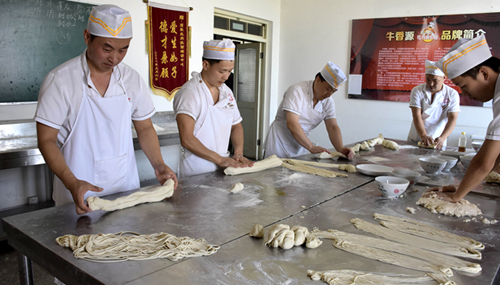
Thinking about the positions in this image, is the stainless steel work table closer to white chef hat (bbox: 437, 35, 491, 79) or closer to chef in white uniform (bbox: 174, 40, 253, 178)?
white chef hat (bbox: 437, 35, 491, 79)

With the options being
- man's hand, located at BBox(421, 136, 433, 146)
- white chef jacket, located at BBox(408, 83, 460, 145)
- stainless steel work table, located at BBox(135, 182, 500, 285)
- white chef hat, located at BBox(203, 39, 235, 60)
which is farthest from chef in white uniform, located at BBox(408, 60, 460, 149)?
stainless steel work table, located at BBox(135, 182, 500, 285)

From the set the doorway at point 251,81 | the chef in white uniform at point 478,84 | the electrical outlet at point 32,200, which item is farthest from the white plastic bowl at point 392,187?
the doorway at point 251,81

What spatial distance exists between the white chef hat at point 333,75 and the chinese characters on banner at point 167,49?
2.59 m

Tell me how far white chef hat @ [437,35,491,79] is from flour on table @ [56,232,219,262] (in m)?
1.51

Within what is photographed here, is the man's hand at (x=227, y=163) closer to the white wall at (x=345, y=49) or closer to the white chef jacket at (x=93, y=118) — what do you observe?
the white chef jacket at (x=93, y=118)

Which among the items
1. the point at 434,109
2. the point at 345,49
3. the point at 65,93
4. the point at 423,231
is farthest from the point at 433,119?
the point at 65,93

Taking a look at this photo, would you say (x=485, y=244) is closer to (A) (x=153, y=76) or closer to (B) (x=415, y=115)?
(B) (x=415, y=115)

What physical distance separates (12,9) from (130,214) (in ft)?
9.82

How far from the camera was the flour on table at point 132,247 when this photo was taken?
4.02ft

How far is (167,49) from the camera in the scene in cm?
496

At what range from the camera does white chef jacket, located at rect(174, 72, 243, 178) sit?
2510 mm

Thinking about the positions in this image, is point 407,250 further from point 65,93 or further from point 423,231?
point 65,93

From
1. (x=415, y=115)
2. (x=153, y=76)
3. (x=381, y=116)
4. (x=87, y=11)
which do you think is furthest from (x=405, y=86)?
(x=87, y=11)

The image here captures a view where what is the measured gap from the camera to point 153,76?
15.9 feet
